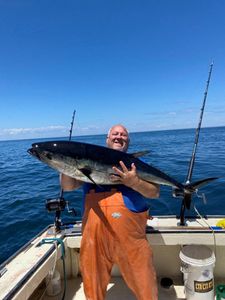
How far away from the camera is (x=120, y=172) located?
2.71 m

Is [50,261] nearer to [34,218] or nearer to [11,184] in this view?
[34,218]

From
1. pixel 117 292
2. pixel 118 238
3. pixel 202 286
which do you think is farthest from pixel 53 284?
pixel 202 286

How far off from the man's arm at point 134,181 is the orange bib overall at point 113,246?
0.25 m

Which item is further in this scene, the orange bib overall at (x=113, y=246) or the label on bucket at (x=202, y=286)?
the label on bucket at (x=202, y=286)

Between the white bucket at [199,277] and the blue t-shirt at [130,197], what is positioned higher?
the blue t-shirt at [130,197]

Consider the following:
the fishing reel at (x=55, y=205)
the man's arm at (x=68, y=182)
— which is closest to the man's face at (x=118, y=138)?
the man's arm at (x=68, y=182)

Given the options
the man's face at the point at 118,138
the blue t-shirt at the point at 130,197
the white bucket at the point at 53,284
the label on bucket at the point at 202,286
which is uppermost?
the man's face at the point at 118,138

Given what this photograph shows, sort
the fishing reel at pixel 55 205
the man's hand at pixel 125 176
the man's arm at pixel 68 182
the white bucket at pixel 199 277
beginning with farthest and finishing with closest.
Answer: the fishing reel at pixel 55 205 < the white bucket at pixel 199 277 < the man's arm at pixel 68 182 < the man's hand at pixel 125 176

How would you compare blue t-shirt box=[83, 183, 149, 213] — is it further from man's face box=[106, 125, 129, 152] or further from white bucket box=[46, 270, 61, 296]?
white bucket box=[46, 270, 61, 296]

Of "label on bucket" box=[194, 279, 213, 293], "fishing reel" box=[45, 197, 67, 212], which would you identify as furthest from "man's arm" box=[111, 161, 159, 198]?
"fishing reel" box=[45, 197, 67, 212]

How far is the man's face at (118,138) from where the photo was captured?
3346 mm

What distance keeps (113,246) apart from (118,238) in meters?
0.13

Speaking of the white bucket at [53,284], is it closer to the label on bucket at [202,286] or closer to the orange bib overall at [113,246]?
the orange bib overall at [113,246]

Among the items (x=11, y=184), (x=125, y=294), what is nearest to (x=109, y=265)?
(x=125, y=294)
